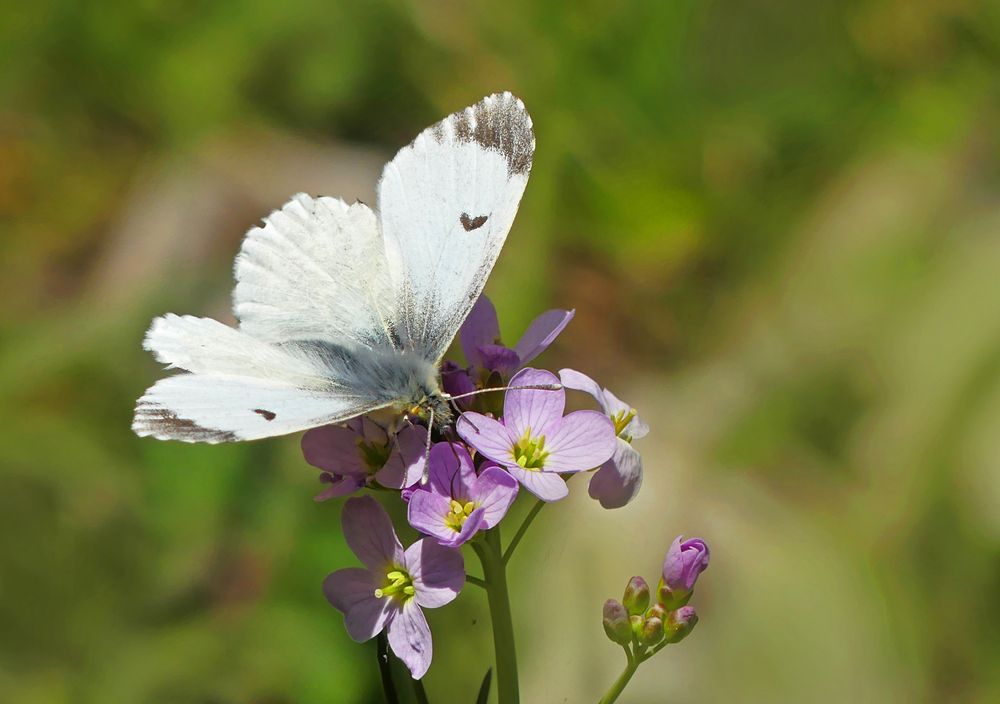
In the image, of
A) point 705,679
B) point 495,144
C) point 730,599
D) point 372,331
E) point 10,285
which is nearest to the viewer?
point 495,144

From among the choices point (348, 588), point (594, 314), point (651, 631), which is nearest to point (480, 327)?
point (348, 588)

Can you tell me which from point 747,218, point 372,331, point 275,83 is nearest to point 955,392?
point 747,218

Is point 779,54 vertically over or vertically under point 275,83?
over

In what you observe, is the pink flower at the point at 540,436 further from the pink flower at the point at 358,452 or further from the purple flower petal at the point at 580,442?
the pink flower at the point at 358,452

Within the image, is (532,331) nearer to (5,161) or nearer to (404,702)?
(404,702)

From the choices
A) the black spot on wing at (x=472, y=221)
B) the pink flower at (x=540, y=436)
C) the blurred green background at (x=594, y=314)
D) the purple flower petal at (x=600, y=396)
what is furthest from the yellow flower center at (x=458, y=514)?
the blurred green background at (x=594, y=314)
